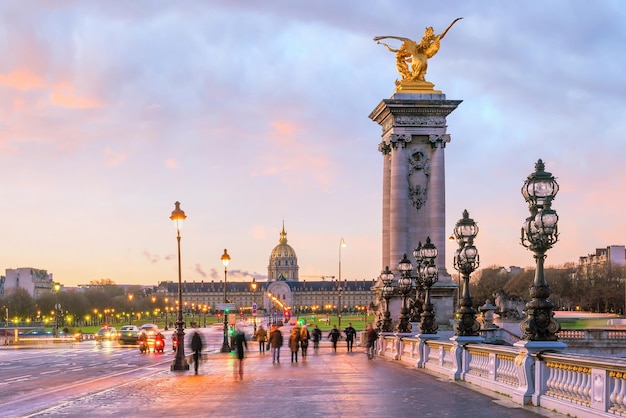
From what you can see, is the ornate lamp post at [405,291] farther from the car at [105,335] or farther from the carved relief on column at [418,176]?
the car at [105,335]

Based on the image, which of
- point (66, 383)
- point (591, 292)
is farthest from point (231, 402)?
point (591, 292)

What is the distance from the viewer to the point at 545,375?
21.8 m

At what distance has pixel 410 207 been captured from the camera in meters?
66.2

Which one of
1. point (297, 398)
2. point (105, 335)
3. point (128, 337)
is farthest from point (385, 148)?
point (105, 335)

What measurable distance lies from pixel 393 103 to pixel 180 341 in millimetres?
29330

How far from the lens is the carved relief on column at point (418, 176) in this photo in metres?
65.8

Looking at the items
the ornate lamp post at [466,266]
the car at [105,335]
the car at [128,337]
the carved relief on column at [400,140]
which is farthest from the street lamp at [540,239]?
the car at [105,335]

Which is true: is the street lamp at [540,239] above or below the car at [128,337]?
above

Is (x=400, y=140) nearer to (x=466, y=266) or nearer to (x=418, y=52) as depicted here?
(x=418, y=52)

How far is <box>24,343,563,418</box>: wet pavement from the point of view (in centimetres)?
2122

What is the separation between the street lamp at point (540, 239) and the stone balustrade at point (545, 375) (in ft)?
2.12

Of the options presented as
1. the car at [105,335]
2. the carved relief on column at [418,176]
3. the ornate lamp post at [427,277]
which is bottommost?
the car at [105,335]

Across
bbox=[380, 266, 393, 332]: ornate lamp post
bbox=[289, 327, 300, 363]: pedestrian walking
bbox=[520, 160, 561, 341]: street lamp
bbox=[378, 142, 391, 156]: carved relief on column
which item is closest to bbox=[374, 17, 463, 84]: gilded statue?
bbox=[378, 142, 391, 156]: carved relief on column

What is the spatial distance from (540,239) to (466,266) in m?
9.50
